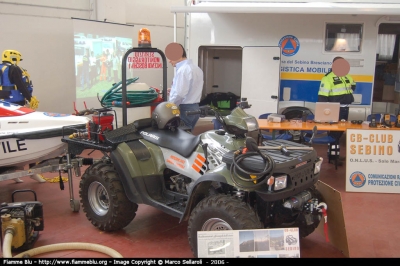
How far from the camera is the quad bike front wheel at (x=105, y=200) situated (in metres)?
4.41

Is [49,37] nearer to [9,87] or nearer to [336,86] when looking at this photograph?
[9,87]

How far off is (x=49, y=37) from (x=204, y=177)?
6.73 meters

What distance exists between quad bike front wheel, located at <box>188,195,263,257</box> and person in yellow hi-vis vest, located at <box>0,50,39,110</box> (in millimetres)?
4886

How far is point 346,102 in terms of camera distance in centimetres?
812

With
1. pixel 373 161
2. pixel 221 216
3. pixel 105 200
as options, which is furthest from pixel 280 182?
pixel 373 161

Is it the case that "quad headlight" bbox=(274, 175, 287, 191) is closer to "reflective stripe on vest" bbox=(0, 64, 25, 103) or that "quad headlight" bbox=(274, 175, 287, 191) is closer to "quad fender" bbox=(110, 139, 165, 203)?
"quad fender" bbox=(110, 139, 165, 203)

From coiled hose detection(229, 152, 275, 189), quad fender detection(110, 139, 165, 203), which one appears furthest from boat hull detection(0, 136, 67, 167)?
coiled hose detection(229, 152, 275, 189)

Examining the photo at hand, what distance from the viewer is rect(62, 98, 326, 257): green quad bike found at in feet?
11.3

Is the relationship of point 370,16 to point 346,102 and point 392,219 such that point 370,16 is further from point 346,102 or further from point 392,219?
point 392,219

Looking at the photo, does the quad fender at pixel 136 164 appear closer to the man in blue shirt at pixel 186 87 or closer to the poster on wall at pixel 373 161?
the man in blue shirt at pixel 186 87

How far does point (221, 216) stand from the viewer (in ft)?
11.3

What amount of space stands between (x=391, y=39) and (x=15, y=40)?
8233mm

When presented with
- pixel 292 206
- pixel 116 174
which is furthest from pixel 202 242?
pixel 116 174

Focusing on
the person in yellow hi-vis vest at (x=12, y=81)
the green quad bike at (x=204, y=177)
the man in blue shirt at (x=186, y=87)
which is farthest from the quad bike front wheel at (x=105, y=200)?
the person in yellow hi-vis vest at (x=12, y=81)
